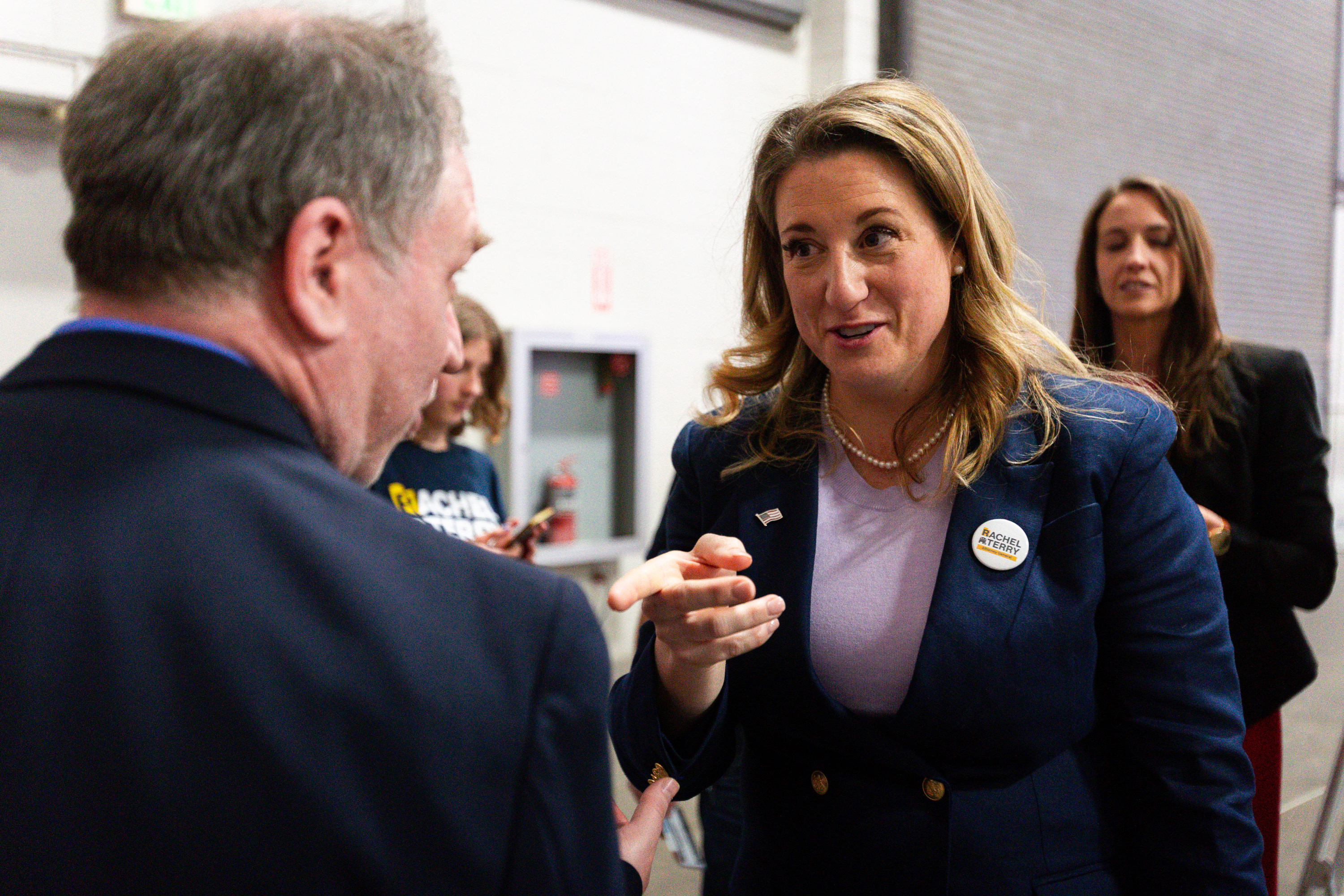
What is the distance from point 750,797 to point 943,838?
0.29 metres

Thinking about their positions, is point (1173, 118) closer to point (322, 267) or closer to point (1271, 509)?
point (1271, 509)

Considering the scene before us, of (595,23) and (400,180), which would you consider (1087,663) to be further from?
(595,23)

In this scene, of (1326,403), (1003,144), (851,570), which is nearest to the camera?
(851,570)

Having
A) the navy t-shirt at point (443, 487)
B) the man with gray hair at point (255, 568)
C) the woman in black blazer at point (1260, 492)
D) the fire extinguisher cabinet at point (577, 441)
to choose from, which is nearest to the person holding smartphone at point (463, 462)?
the navy t-shirt at point (443, 487)

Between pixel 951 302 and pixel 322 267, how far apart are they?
1041 millimetres

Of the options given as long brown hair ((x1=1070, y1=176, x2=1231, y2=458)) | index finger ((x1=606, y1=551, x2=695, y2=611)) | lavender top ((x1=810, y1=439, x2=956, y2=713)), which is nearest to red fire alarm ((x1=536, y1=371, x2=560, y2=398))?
long brown hair ((x1=1070, y1=176, x2=1231, y2=458))

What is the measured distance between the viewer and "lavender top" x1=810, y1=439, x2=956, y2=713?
1.32m

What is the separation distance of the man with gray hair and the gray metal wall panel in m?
4.18

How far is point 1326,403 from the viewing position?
17.5ft

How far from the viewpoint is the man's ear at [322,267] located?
0.69m

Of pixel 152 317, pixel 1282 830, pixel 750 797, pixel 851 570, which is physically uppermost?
pixel 152 317

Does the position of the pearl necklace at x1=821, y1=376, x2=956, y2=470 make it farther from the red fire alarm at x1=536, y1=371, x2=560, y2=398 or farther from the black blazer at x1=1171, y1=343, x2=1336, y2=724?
the red fire alarm at x1=536, y1=371, x2=560, y2=398

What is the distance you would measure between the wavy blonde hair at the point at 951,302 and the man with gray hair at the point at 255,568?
0.81 meters

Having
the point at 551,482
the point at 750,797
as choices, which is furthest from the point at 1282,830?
the point at 551,482
